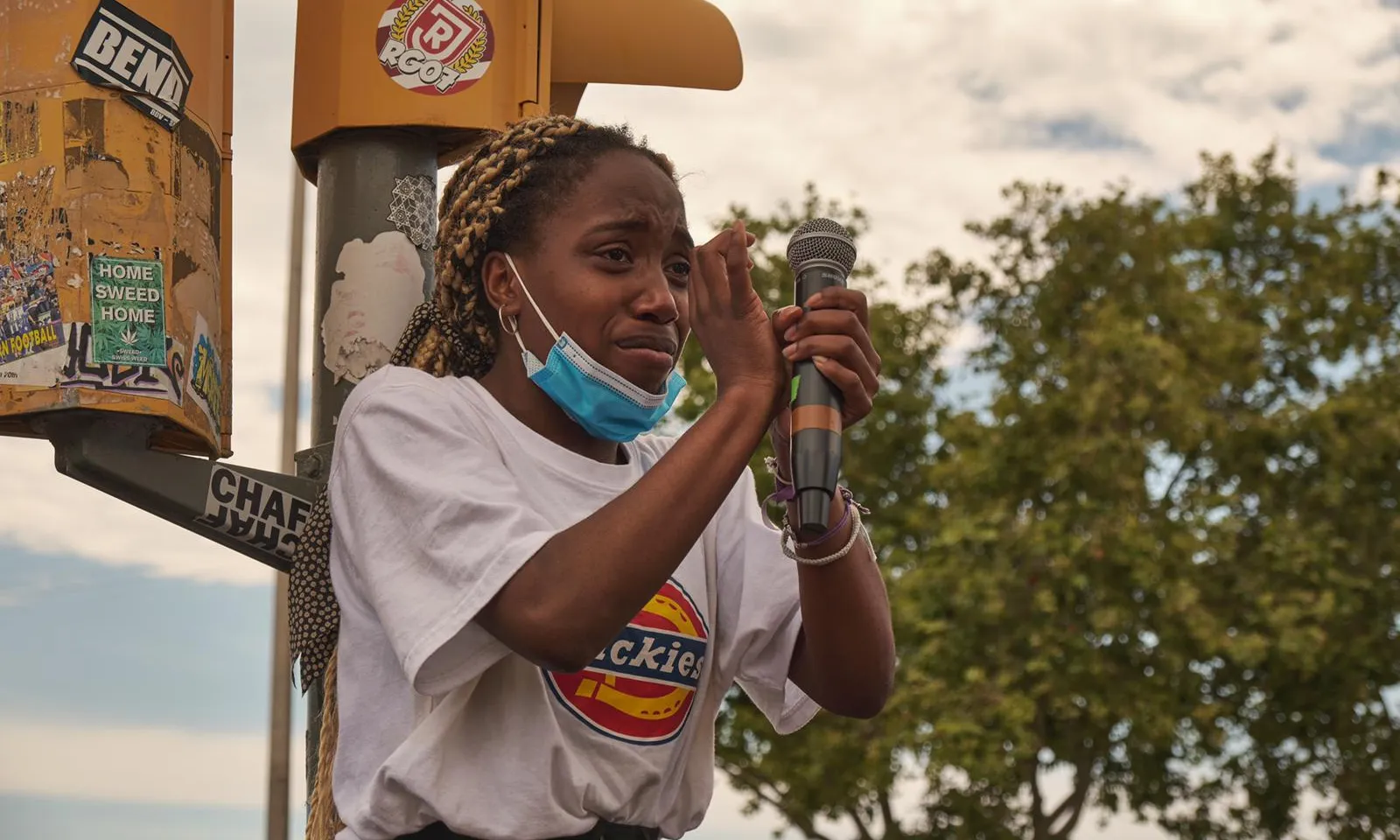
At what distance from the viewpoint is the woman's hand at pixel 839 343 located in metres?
2.40

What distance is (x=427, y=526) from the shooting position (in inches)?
98.9

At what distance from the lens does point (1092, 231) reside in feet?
69.9

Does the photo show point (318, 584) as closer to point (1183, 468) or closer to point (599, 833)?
point (599, 833)

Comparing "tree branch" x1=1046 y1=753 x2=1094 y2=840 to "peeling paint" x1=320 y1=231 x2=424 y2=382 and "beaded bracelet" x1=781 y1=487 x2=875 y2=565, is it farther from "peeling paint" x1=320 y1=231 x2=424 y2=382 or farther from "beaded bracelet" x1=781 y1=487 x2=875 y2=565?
"beaded bracelet" x1=781 y1=487 x2=875 y2=565

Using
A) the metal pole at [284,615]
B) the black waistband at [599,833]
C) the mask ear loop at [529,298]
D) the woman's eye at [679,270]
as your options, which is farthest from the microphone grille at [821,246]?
the metal pole at [284,615]

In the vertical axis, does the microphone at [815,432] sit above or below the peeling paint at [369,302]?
below

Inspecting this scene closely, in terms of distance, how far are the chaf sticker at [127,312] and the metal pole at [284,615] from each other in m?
13.1

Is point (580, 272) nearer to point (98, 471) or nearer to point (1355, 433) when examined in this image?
point (98, 471)

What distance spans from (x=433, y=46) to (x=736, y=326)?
1439 millimetres

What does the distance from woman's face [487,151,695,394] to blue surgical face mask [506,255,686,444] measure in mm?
17

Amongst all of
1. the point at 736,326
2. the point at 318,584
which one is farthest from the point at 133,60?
the point at 736,326

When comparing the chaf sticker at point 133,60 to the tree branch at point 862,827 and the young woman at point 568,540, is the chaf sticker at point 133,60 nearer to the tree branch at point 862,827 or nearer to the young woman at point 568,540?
the young woman at point 568,540

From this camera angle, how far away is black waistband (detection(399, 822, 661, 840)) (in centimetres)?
253

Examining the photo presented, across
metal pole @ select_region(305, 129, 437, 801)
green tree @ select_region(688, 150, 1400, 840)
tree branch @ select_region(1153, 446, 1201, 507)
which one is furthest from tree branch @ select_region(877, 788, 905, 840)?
metal pole @ select_region(305, 129, 437, 801)
